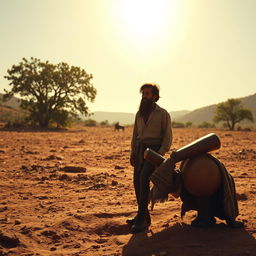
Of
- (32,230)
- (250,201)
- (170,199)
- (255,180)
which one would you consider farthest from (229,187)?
(255,180)

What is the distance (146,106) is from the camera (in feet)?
15.9

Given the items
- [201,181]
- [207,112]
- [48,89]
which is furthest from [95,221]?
[207,112]

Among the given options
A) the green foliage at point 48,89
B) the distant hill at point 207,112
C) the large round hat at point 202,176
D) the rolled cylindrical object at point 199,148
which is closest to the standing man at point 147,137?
the rolled cylindrical object at point 199,148

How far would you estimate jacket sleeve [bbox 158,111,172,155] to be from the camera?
4672 mm

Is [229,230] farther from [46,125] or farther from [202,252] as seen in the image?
[46,125]

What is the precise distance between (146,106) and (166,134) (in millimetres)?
501

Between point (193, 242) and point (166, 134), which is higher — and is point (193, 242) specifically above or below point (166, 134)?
below

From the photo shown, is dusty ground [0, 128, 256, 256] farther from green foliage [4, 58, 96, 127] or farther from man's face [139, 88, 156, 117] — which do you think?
green foliage [4, 58, 96, 127]

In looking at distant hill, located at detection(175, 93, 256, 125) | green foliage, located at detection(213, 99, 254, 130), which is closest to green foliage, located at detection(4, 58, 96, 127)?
green foliage, located at detection(213, 99, 254, 130)

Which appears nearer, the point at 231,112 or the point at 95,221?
the point at 95,221

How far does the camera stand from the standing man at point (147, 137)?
4.63 meters

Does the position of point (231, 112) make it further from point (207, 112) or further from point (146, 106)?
point (207, 112)

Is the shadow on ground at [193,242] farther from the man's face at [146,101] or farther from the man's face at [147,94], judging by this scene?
the man's face at [147,94]

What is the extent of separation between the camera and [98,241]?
14.1ft
